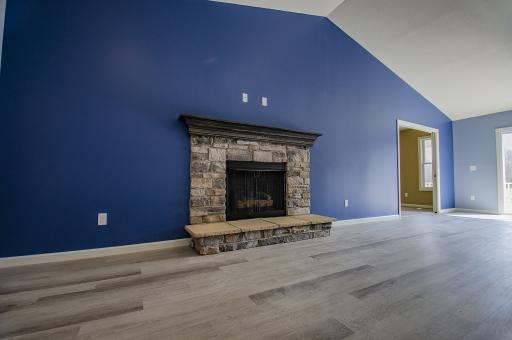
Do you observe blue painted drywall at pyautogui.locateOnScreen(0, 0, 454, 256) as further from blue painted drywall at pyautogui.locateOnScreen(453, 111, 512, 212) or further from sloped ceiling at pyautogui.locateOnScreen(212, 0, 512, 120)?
blue painted drywall at pyautogui.locateOnScreen(453, 111, 512, 212)

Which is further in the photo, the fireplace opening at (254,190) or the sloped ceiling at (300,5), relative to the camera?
the sloped ceiling at (300,5)

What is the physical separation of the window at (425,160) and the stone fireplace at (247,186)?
4.96 m

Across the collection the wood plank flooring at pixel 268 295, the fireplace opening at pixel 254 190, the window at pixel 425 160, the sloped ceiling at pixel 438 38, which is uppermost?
the sloped ceiling at pixel 438 38

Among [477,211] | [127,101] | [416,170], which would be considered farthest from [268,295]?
Result: [416,170]

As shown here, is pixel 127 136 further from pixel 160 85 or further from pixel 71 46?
pixel 71 46

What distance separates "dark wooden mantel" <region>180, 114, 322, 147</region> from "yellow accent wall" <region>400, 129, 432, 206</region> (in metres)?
4.98

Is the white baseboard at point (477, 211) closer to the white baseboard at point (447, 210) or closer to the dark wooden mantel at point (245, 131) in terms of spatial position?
the white baseboard at point (447, 210)

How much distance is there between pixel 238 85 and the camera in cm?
298

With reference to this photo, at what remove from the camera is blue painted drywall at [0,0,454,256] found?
6.56 feet

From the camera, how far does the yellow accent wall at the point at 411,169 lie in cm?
648

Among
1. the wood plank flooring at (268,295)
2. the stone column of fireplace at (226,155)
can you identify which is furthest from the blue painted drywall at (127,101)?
the wood plank flooring at (268,295)

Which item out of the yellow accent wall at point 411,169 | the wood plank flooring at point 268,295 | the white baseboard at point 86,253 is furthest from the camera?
the yellow accent wall at point 411,169

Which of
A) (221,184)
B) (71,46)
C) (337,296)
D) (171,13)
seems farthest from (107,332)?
(171,13)

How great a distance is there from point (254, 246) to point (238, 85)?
2.07 m
